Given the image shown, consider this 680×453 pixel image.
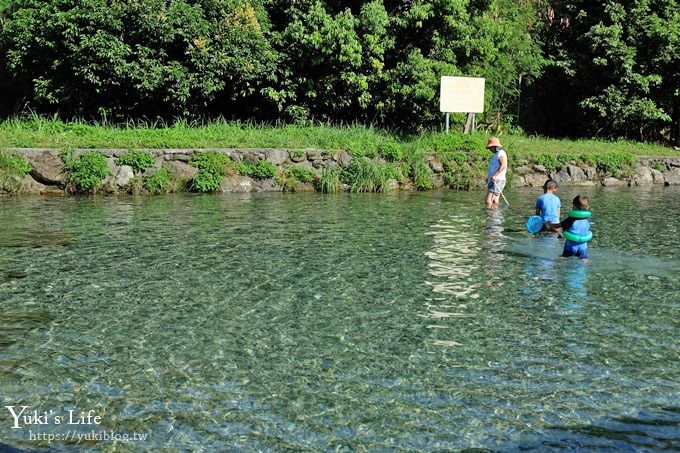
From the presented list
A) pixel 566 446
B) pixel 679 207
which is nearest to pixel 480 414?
pixel 566 446

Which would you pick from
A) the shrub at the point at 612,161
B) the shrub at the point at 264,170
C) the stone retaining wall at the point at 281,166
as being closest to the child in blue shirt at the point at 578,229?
the stone retaining wall at the point at 281,166

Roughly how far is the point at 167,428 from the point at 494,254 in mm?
7204

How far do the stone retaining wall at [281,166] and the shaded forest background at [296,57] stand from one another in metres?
4.07

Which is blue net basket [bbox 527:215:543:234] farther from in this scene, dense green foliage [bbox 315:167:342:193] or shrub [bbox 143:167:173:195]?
shrub [bbox 143:167:173:195]

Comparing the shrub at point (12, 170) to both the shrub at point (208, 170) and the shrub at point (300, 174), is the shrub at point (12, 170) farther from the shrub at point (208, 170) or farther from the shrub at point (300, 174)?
the shrub at point (300, 174)

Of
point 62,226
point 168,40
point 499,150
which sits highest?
point 168,40

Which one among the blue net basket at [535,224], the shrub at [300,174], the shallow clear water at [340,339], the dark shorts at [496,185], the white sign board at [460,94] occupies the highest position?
the white sign board at [460,94]

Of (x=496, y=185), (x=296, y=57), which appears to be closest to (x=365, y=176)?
(x=496, y=185)

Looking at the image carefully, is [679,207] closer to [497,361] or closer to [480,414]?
[497,361]

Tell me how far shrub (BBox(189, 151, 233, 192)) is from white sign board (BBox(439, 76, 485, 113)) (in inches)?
314

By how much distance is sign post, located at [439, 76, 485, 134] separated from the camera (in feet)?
78.9

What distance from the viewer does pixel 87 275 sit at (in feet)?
30.9

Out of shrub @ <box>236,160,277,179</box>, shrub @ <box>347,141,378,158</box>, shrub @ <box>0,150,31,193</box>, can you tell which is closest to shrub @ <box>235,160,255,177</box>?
shrub @ <box>236,160,277,179</box>

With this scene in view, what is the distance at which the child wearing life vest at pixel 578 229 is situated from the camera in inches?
397
